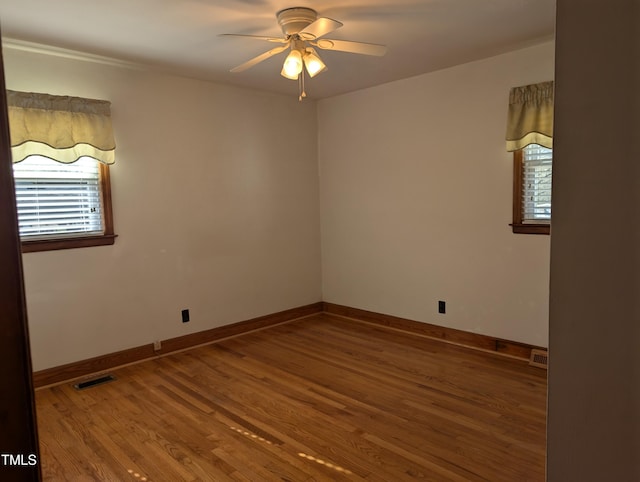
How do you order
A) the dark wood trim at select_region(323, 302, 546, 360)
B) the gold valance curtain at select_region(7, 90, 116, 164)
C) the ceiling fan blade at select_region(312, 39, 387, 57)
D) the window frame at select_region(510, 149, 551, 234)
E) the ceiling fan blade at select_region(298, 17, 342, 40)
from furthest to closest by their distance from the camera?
the dark wood trim at select_region(323, 302, 546, 360) → the window frame at select_region(510, 149, 551, 234) → the gold valance curtain at select_region(7, 90, 116, 164) → the ceiling fan blade at select_region(312, 39, 387, 57) → the ceiling fan blade at select_region(298, 17, 342, 40)

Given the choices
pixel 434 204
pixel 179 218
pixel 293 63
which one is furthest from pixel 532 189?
pixel 179 218

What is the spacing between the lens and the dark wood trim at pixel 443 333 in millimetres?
3850

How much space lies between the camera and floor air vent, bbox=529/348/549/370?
360cm

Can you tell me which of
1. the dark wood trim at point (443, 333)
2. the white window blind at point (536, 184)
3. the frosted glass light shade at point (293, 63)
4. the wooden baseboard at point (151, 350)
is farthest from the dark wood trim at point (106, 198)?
the white window blind at point (536, 184)

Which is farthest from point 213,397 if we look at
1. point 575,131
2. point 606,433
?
point 575,131

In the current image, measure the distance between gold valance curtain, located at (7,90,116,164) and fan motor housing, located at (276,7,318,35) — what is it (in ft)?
5.61

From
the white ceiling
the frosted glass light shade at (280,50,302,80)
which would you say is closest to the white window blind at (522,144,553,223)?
the white ceiling

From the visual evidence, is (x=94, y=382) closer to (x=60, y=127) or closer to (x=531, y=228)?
(x=60, y=127)

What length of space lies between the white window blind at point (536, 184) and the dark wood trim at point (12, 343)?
363 cm

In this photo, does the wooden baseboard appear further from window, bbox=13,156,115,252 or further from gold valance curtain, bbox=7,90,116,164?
gold valance curtain, bbox=7,90,116,164

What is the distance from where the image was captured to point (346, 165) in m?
5.07

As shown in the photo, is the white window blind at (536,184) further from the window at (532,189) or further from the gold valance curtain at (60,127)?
the gold valance curtain at (60,127)

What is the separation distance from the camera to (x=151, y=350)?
4.01 meters

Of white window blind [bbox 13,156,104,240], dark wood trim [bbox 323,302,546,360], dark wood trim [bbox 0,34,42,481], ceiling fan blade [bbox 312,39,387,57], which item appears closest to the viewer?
dark wood trim [bbox 0,34,42,481]
